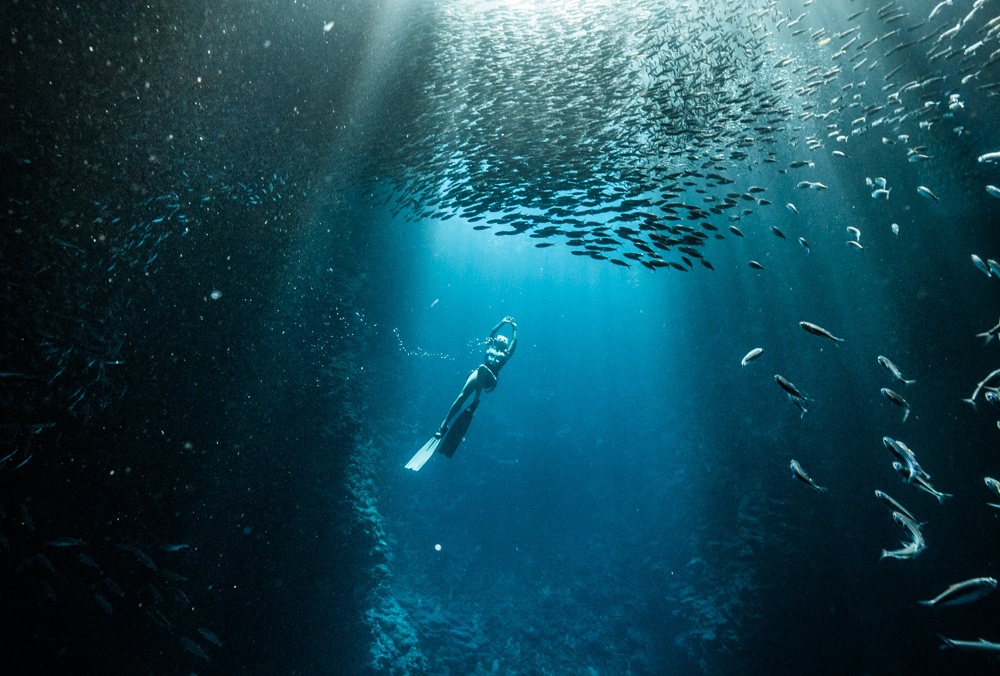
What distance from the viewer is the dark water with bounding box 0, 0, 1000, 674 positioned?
602 centimetres

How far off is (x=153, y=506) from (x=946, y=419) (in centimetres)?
1758

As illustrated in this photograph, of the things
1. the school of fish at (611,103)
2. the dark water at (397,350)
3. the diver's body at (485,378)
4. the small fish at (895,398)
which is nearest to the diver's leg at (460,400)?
the diver's body at (485,378)

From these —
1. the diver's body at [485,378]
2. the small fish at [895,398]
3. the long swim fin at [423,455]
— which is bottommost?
the long swim fin at [423,455]

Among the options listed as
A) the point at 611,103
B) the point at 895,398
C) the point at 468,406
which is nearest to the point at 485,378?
the point at 468,406

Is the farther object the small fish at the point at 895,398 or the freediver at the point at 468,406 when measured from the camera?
the freediver at the point at 468,406

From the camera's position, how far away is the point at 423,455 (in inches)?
477

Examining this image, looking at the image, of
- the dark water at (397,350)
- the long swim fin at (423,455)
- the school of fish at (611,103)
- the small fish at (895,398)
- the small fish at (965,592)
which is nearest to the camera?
the small fish at (965,592)

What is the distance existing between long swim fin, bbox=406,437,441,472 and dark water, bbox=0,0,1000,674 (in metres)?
2.04

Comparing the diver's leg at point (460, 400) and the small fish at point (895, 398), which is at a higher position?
the small fish at point (895, 398)

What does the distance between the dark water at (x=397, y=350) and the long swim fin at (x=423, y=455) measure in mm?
2039

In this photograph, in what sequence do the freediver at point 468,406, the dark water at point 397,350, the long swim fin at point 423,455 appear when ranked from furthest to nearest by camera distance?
the freediver at point 468,406, the long swim fin at point 423,455, the dark water at point 397,350

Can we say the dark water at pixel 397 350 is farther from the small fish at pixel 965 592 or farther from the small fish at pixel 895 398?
the small fish at pixel 965 592

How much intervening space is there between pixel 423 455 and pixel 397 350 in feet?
25.5

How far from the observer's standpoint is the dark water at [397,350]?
602cm
